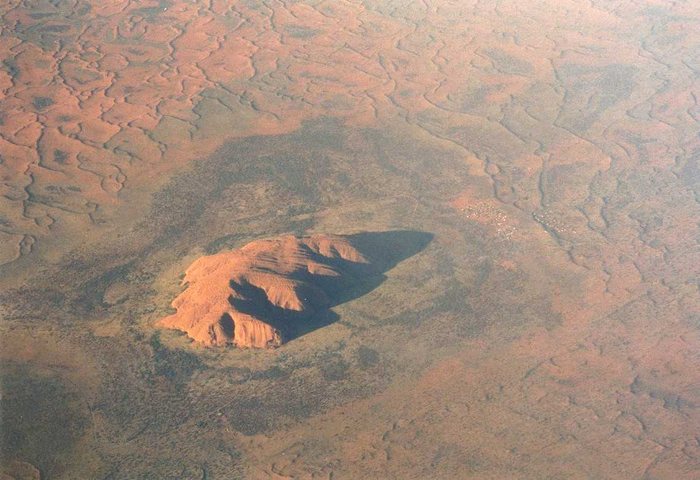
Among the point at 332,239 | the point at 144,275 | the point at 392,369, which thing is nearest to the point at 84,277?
the point at 144,275

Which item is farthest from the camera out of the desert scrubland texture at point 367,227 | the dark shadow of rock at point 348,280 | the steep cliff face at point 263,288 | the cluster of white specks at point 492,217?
the cluster of white specks at point 492,217

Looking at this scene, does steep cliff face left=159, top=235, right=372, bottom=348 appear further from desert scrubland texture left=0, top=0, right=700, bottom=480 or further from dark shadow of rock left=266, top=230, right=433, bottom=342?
desert scrubland texture left=0, top=0, right=700, bottom=480

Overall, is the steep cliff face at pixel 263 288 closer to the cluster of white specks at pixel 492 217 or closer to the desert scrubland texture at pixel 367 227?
the desert scrubland texture at pixel 367 227

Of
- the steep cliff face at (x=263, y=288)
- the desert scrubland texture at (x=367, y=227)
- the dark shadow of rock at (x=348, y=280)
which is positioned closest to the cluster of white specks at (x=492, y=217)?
the desert scrubland texture at (x=367, y=227)

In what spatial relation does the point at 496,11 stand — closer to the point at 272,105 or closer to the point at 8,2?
the point at 272,105

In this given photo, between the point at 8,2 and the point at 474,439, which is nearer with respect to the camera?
the point at 474,439

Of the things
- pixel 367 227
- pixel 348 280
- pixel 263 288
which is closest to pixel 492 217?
pixel 367 227

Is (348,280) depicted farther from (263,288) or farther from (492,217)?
(492,217)

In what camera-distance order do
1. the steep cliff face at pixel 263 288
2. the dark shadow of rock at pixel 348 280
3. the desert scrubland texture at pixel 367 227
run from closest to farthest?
the desert scrubland texture at pixel 367 227 < the steep cliff face at pixel 263 288 < the dark shadow of rock at pixel 348 280
